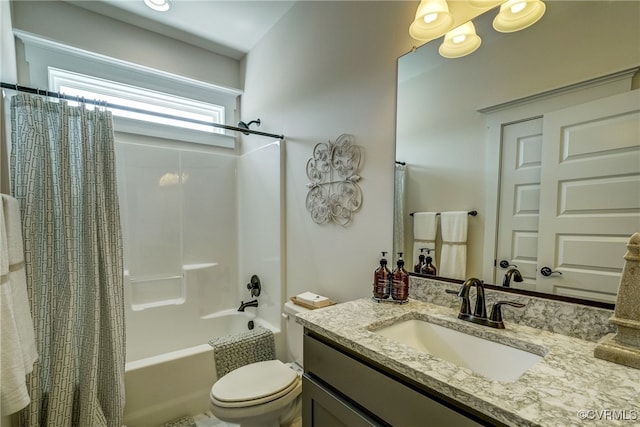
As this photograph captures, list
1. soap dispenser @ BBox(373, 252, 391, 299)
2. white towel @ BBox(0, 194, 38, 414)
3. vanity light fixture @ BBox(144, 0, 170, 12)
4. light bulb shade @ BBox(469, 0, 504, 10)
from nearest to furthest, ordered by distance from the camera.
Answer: white towel @ BBox(0, 194, 38, 414) → light bulb shade @ BBox(469, 0, 504, 10) → soap dispenser @ BBox(373, 252, 391, 299) → vanity light fixture @ BBox(144, 0, 170, 12)

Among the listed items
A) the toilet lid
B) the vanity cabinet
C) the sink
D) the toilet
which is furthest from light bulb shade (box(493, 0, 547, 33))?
the toilet lid

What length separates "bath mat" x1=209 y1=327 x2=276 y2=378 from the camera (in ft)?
5.91

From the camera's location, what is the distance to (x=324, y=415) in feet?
3.23

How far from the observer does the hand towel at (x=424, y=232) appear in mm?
1243

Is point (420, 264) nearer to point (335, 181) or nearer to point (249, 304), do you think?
point (335, 181)

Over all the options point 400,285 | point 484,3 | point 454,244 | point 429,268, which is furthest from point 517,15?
point 400,285

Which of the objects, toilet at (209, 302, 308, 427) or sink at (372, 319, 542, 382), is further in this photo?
toilet at (209, 302, 308, 427)

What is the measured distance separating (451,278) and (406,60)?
1009mm

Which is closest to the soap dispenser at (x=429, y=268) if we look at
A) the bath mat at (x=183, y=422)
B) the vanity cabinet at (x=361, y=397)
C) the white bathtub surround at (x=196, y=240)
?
the vanity cabinet at (x=361, y=397)

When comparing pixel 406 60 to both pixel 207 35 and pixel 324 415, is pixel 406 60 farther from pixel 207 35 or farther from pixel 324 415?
pixel 207 35

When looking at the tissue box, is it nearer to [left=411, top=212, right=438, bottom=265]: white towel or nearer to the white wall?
the white wall

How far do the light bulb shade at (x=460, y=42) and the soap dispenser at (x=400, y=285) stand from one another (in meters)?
0.93

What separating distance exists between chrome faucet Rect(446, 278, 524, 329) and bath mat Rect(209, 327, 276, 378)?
1.42 metres

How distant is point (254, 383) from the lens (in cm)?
143
